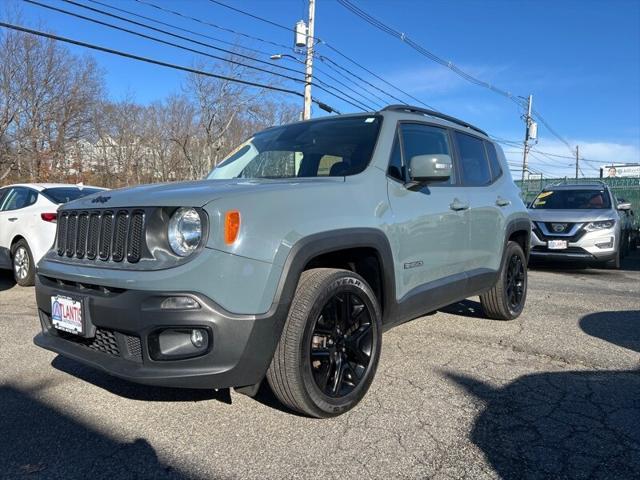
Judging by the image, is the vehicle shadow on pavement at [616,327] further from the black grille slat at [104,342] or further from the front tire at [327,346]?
the black grille slat at [104,342]

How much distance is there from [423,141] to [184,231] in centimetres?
226

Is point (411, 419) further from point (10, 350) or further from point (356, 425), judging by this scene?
point (10, 350)

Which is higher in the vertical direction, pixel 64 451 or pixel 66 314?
pixel 66 314

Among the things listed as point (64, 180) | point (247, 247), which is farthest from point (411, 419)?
point (64, 180)

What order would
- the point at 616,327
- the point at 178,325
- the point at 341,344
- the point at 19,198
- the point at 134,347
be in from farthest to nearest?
the point at 19,198, the point at 616,327, the point at 341,344, the point at 134,347, the point at 178,325

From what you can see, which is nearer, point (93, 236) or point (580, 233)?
point (93, 236)

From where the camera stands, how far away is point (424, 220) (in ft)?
12.0

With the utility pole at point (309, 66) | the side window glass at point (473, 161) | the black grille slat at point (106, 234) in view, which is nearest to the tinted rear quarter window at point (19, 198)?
the black grille slat at point (106, 234)

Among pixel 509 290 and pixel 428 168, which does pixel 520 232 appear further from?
pixel 428 168

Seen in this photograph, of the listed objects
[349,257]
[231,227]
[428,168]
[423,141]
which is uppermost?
[423,141]

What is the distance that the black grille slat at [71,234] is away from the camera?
3.10 m

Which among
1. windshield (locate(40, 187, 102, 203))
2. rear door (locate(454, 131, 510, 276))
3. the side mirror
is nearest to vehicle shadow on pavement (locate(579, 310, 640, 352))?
rear door (locate(454, 131, 510, 276))

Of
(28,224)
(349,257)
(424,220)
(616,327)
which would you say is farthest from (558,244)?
(28,224)

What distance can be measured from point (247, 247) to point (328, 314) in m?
0.77
